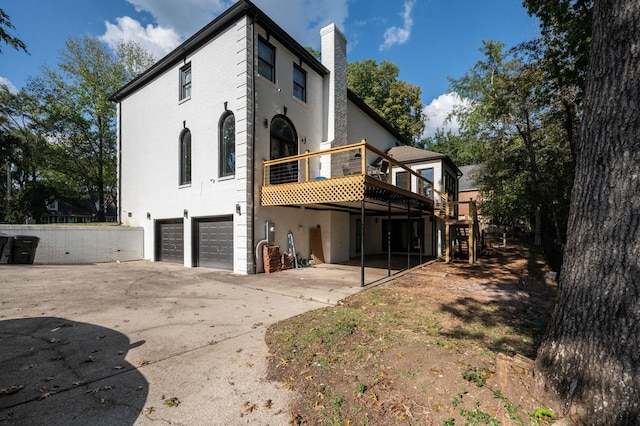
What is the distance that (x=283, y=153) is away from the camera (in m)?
11.3

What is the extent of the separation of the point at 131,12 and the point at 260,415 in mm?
19712

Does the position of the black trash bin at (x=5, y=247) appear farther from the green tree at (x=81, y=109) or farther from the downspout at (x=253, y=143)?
the green tree at (x=81, y=109)

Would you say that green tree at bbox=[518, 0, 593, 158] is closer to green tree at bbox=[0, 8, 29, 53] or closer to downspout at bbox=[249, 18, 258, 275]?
downspout at bbox=[249, 18, 258, 275]

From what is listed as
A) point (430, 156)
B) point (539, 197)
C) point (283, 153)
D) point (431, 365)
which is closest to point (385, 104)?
point (430, 156)

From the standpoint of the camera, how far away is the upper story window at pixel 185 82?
11867mm

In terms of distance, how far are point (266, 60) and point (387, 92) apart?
20384 millimetres

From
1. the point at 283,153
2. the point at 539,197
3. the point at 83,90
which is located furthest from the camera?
the point at 83,90

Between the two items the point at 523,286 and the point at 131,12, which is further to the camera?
the point at 131,12

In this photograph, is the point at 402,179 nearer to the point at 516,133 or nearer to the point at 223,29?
the point at 516,133

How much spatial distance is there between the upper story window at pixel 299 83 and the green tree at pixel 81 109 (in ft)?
59.4

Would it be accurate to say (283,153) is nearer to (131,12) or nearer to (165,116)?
(165,116)

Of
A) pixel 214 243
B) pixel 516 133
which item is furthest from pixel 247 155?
pixel 516 133

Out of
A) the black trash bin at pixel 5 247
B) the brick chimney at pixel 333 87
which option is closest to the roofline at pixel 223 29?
the brick chimney at pixel 333 87

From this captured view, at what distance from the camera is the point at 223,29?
10.2m
